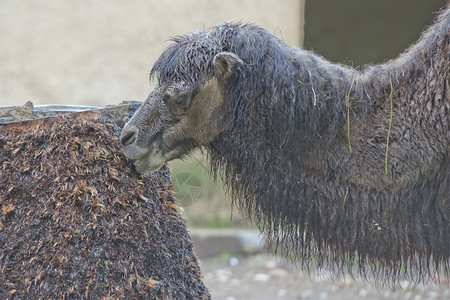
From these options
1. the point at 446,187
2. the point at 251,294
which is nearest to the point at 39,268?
the point at 446,187

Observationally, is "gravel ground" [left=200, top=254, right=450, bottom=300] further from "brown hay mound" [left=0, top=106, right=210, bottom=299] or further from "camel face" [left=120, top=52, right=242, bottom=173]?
"brown hay mound" [left=0, top=106, right=210, bottom=299]

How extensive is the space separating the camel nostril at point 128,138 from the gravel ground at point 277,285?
3585 mm

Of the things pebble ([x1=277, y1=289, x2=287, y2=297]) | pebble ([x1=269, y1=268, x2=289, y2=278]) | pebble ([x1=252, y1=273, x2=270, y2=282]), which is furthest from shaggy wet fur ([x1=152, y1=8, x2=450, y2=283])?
pebble ([x1=269, y1=268, x2=289, y2=278])

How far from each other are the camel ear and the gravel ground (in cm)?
356

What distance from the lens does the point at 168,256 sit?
320 centimetres

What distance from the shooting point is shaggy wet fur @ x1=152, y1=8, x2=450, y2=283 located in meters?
3.15

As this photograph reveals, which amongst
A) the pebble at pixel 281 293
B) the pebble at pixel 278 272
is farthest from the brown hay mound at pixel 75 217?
the pebble at pixel 278 272

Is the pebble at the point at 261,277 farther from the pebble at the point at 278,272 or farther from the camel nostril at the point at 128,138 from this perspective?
the camel nostril at the point at 128,138

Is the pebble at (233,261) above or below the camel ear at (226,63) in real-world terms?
below

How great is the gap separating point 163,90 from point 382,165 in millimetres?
1221

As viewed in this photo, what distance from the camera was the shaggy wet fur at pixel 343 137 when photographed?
10.3ft

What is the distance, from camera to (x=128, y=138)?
10.3 ft

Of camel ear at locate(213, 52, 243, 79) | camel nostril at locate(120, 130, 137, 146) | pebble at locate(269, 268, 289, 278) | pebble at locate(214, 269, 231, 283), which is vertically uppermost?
camel ear at locate(213, 52, 243, 79)

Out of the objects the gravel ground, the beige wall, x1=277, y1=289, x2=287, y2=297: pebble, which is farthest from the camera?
the beige wall
